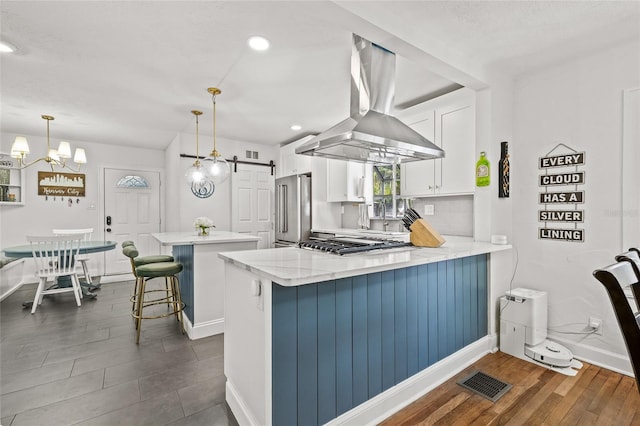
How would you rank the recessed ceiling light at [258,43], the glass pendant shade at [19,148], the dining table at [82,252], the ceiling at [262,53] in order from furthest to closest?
the dining table at [82,252] → the glass pendant shade at [19,148] → the recessed ceiling light at [258,43] → the ceiling at [262,53]

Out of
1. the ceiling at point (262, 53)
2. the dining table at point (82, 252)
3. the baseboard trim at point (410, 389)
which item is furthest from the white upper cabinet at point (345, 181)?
the dining table at point (82, 252)

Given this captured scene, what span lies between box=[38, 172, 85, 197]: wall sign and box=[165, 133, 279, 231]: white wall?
4.73 feet

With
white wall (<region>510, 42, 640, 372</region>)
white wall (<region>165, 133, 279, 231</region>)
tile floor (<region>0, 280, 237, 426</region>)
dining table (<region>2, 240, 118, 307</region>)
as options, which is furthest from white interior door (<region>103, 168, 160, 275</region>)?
white wall (<region>510, 42, 640, 372</region>)

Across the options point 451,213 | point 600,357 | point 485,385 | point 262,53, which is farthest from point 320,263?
point 600,357

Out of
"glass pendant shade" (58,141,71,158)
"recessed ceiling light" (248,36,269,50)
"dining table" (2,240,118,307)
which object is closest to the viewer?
"recessed ceiling light" (248,36,269,50)

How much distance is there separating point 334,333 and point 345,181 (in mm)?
3027

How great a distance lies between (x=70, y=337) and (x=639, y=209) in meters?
4.96

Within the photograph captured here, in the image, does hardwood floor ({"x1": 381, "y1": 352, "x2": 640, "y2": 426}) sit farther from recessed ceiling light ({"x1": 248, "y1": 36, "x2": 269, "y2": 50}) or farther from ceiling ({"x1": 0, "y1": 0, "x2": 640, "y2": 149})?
recessed ceiling light ({"x1": 248, "y1": 36, "x2": 269, "y2": 50})

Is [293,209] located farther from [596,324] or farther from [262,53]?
[596,324]

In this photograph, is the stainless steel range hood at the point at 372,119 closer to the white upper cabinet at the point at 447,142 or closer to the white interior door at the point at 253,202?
the white upper cabinet at the point at 447,142

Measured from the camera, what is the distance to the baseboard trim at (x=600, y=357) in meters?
2.29

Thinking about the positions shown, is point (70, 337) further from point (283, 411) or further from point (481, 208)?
point (481, 208)

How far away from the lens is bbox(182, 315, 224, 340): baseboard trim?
9.60ft

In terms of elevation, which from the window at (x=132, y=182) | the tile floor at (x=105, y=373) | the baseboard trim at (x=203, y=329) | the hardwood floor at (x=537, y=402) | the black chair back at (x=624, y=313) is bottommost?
the hardwood floor at (x=537, y=402)
